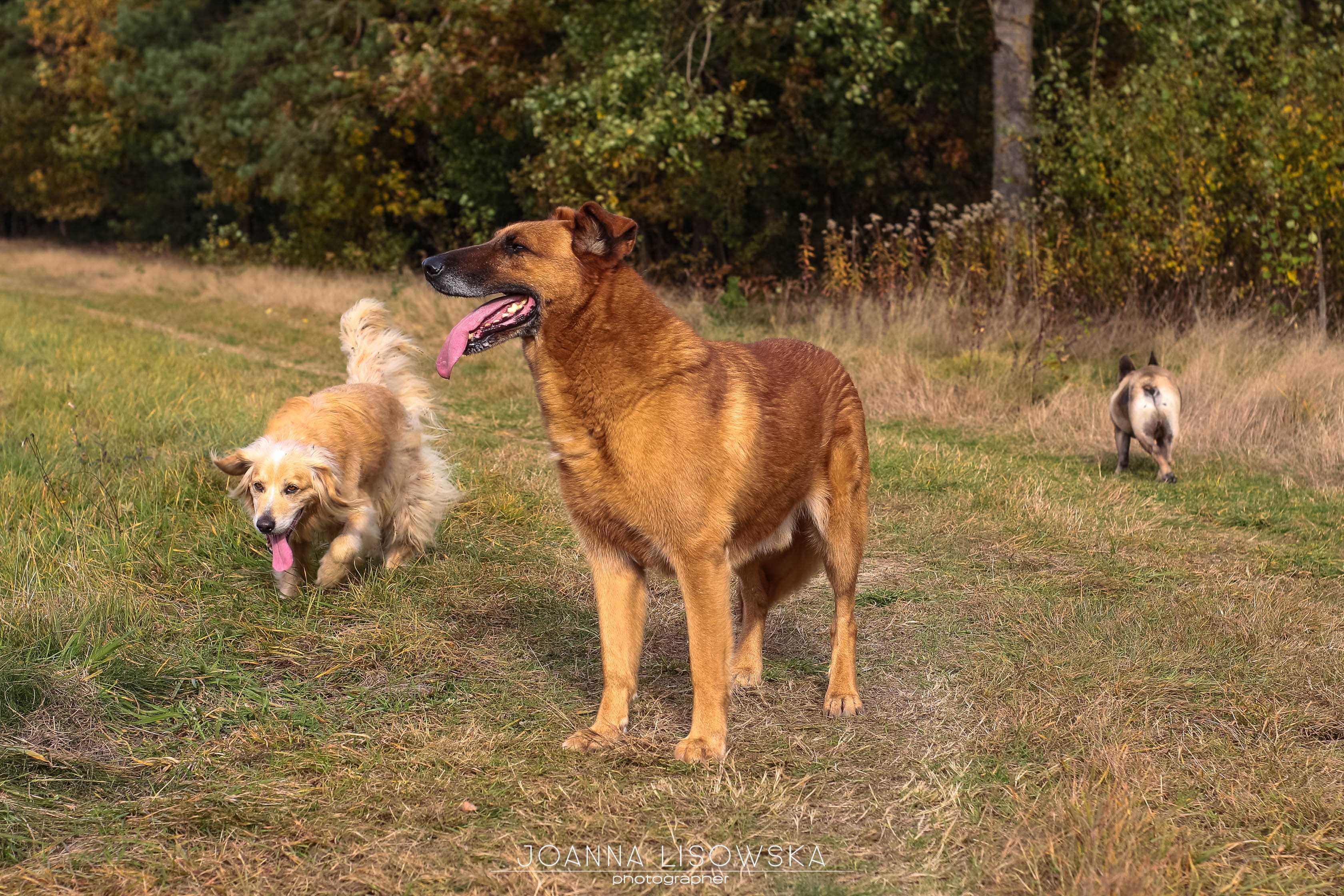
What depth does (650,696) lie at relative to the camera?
458 cm

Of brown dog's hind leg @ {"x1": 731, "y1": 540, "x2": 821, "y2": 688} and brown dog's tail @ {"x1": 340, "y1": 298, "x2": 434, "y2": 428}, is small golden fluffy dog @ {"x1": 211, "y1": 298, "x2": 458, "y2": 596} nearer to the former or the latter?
brown dog's tail @ {"x1": 340, "y1": 298, "x2": 434, "y2": 428}

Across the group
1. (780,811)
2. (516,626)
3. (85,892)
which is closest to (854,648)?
(780,811)

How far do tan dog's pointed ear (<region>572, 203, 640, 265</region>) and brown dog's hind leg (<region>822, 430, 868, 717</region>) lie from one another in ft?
4.03

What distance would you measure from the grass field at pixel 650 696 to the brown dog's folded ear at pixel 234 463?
0.37 meters

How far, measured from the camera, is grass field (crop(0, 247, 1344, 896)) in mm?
3268

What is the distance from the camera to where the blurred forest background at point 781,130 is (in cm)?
1188

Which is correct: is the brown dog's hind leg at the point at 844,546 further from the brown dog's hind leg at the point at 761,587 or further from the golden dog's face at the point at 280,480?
the golden dog's face at the point at 280,480

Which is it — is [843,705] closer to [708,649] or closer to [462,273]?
[708,649]

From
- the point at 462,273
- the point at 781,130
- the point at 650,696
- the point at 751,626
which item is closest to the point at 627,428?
the point at 462,273

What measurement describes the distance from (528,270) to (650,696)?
171 centimetres

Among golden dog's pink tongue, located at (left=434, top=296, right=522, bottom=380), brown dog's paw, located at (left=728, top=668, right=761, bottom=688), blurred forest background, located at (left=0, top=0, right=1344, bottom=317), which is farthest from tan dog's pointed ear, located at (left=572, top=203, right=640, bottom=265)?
blurred forest background, located at (left=0, top=0, right=1344, bottom=317)

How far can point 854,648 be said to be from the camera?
15.1ft

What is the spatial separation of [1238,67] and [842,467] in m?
11.7

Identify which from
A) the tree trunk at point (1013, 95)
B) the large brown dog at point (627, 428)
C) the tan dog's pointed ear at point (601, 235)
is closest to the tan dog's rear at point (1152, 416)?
the large brown dog at point (627, 428)
